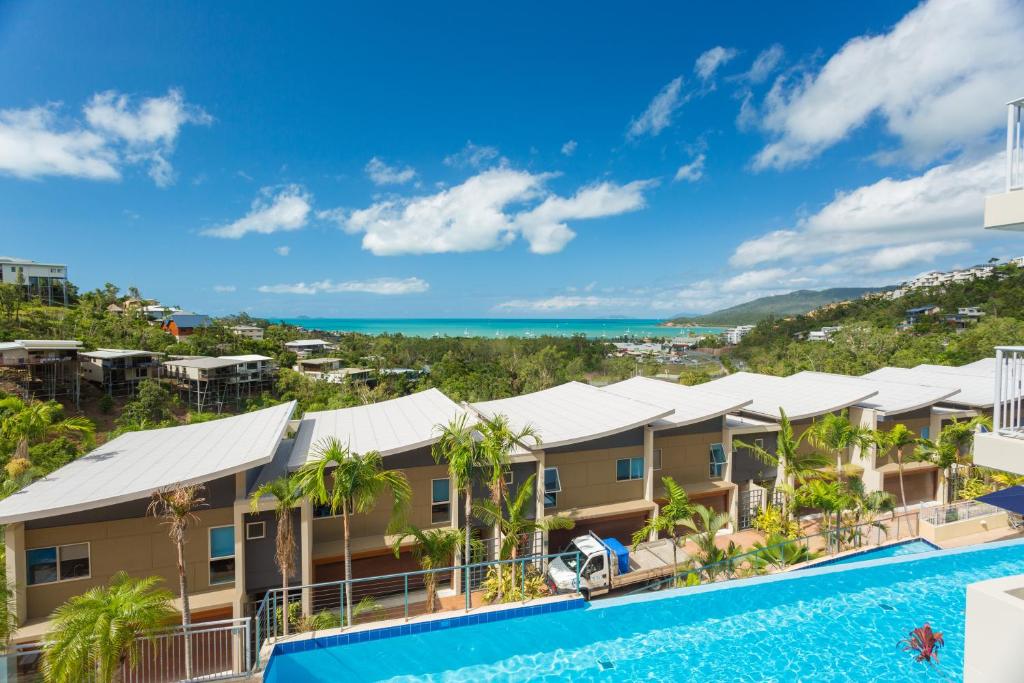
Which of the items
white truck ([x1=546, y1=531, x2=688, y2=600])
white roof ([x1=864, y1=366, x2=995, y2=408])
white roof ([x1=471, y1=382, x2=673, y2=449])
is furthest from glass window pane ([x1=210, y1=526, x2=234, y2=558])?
white roof ([x1=864, y1=366, x2=995, y2=408])

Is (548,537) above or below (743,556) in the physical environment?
below

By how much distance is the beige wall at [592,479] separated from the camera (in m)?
16.3

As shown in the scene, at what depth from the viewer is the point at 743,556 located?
40.0 ft

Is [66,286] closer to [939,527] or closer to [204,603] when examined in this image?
[204,603]

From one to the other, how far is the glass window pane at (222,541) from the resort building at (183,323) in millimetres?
73453

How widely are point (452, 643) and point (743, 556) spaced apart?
7458 mm

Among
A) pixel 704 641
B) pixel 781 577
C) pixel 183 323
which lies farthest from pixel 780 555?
pixel 183 323

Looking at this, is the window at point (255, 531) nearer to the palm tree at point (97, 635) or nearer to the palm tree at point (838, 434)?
the palm tree at point (97, 635)

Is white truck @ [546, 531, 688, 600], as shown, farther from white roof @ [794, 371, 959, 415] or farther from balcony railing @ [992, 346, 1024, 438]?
white roof @ [794, 371, 959, 415]

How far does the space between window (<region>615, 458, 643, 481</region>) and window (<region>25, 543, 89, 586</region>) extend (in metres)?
14.6

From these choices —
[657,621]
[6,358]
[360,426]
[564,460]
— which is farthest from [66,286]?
[657,621]

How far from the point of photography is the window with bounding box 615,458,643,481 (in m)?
17.1

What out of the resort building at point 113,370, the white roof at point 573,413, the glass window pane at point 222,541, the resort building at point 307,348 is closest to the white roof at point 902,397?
the white roof at point 573,413

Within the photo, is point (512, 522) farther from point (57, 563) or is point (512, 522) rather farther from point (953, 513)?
point (953, 513)
